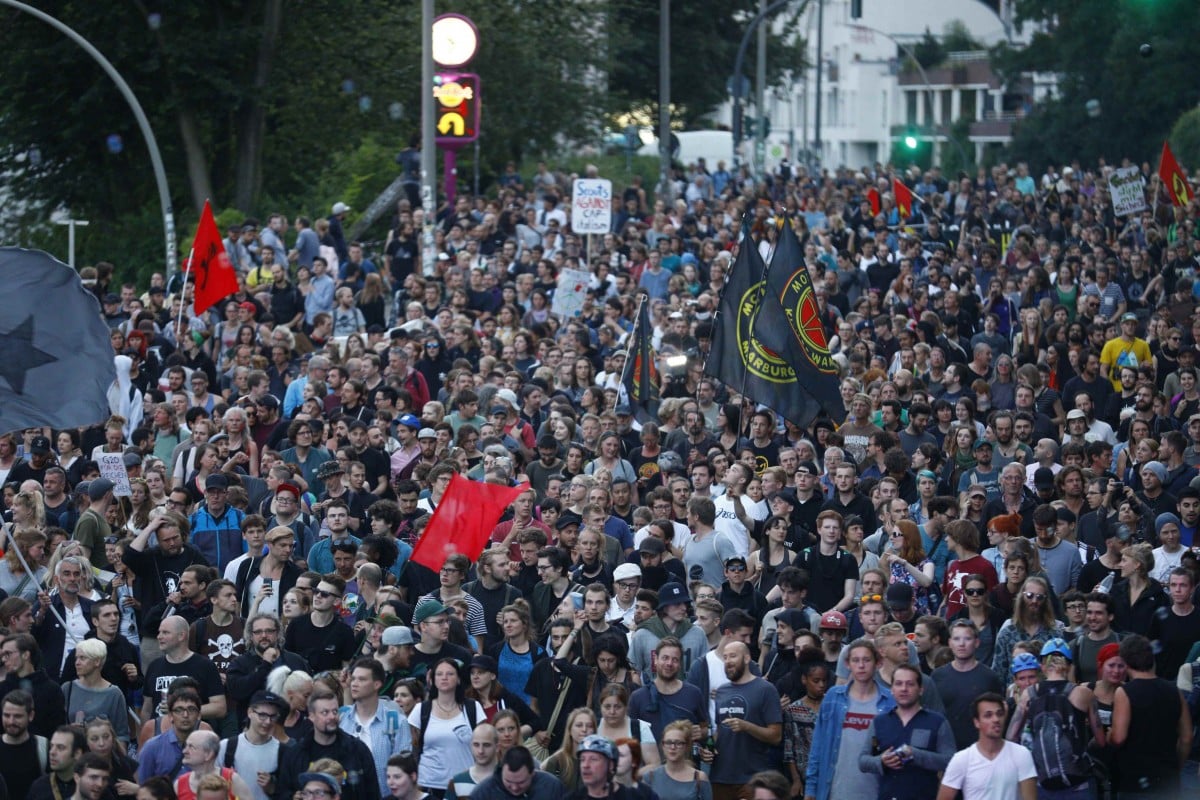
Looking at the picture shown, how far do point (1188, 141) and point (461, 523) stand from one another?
4515cm

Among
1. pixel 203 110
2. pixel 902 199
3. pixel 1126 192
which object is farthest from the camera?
pixel 203 110

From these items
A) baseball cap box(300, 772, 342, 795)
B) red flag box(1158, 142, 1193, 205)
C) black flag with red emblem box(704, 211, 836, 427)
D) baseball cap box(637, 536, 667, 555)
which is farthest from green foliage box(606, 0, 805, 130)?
baseball cap box(300, 772, 342, 795)

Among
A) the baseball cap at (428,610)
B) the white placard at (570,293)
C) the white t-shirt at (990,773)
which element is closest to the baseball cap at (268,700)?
the baseball cap at (428,610)

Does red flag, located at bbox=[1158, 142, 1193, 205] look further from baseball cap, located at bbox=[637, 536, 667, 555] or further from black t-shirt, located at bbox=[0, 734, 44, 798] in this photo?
black t-shirt, located at bbox=[0, 734, 44, 798]

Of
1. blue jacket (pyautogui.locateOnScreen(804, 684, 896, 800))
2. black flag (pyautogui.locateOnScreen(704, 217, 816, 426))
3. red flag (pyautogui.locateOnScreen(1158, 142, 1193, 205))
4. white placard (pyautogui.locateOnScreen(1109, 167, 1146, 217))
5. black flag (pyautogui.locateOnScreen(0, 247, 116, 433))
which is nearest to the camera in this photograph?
blue jacket (pyautogui.locateOnScreen(804, 684, 896, 800))

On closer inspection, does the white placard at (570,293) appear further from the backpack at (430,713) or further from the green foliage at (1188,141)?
the green foliage at (1188,141)

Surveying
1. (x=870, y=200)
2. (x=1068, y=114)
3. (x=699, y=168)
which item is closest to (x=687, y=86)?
(x=1068, y=114)

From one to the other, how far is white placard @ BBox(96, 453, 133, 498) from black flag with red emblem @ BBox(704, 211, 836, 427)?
13.4 feet

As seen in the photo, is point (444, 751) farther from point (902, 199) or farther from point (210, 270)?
point (902, 199)

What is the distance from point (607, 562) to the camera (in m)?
12.4

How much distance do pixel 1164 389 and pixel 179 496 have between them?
8.53 m

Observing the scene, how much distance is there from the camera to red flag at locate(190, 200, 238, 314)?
19.8 m

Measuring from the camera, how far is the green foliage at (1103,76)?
5628 cm

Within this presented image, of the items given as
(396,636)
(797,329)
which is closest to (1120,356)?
(797,329)
